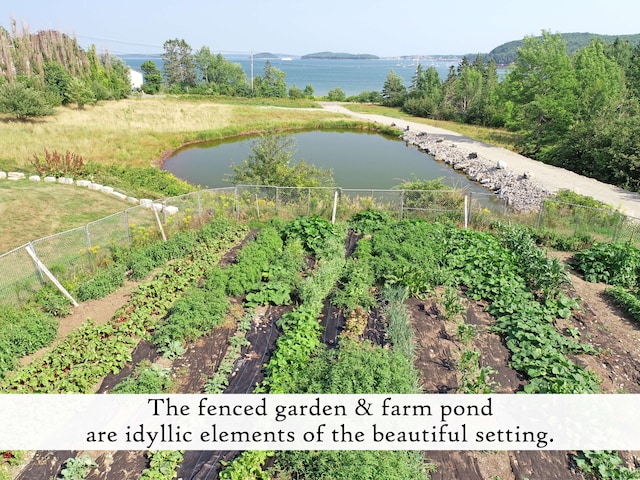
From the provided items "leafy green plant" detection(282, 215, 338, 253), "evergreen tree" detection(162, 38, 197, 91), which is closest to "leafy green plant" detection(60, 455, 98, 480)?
"leafy green plant" detection(282, 215, 338, 253)

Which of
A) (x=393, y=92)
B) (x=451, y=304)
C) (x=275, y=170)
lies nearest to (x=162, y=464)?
(x=451, y=304)

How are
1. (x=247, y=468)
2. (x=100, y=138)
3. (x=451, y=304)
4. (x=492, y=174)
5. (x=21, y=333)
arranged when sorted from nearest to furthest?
(x=247, y=468), (x=21, y=333), (x=451, y=304), (x=492, y=174), (x=100, y=138)

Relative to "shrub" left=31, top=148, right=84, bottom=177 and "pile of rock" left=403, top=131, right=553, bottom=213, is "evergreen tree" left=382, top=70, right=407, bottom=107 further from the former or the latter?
"shrub" left=31, top=148, right=84, bottom=177

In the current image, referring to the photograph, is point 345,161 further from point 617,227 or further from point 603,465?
point 603,465

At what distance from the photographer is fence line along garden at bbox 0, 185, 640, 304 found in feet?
40.9

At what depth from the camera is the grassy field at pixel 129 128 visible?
83.3 ft

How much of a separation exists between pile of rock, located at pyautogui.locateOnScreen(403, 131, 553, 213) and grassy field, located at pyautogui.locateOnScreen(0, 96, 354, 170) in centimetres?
1532

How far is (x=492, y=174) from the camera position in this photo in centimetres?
2784

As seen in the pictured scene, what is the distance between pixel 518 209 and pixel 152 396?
1928cm

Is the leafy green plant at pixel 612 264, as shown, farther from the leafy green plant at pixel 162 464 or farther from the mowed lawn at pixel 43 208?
the mowed lawn at pixel 43 208

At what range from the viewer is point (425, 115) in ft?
199

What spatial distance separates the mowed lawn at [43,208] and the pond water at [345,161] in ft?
22.2

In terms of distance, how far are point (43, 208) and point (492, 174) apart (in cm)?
2527

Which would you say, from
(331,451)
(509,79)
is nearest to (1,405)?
(331,451)
